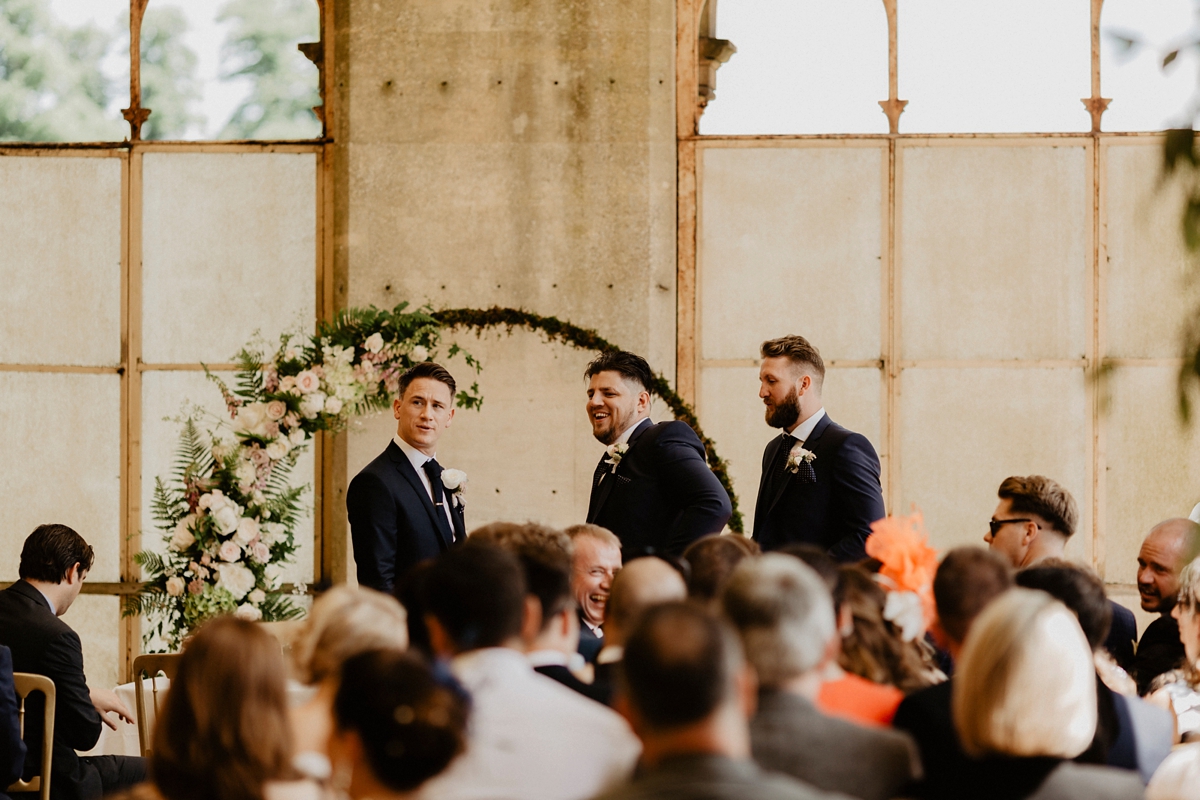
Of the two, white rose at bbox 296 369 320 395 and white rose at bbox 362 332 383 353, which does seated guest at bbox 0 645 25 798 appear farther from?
white rose at bbox 362 332 383 353

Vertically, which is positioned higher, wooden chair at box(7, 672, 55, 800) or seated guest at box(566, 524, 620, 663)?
seated guest at box(566, 524, 620, 663)

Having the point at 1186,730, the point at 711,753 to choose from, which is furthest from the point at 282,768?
the point at 1186,730

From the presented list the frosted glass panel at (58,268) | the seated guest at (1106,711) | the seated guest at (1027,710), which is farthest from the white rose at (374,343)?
the seated guest at (1027,710)

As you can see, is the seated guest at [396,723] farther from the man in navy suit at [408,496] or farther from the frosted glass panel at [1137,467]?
the frosted glass panel at [1137,467]

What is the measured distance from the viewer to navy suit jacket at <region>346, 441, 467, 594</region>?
15.6ft

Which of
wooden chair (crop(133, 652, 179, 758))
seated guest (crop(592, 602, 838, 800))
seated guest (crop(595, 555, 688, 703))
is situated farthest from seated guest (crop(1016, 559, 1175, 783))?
wooden chair (crop(133, 652, 179, 758))

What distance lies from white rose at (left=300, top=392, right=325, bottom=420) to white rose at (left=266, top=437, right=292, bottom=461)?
0.50 ft

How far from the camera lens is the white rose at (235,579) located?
5434 millimetres

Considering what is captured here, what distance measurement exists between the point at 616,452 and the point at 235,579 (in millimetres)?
1749

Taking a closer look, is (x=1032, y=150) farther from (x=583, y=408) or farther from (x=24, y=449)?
(x=24, y=449)

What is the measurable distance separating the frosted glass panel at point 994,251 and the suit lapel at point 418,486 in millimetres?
2940

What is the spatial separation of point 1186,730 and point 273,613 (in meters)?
3.74

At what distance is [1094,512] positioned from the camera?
6.60m

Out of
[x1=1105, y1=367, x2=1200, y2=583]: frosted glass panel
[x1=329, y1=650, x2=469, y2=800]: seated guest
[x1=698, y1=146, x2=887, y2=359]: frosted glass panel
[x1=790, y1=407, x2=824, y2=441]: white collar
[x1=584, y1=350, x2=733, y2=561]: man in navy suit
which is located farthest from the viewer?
[x1=698, y1=146, x2=887, y2=359]: frosted glass panel
